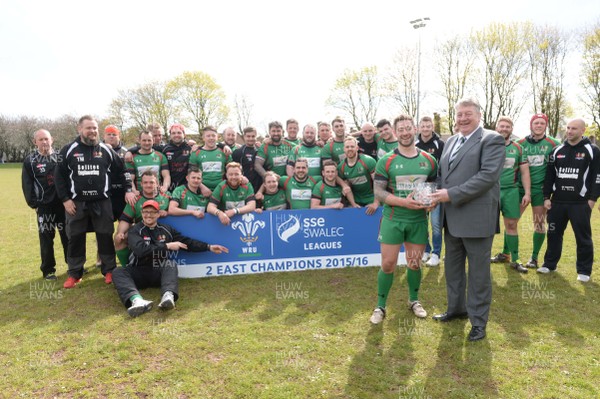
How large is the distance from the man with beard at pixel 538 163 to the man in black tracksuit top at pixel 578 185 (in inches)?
13.8

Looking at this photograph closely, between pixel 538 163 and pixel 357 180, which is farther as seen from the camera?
pixel 357 180

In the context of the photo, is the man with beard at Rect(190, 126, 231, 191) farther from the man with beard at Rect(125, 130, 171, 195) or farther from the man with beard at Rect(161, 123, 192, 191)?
the man with beard at Rect(125, 130, 171, 195)

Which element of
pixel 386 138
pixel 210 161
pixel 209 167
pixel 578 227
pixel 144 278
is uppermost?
pixel 386 138

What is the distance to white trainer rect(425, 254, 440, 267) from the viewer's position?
6.25 meters

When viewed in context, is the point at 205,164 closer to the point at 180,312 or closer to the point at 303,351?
the point at 180,312

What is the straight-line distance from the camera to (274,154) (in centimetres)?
720

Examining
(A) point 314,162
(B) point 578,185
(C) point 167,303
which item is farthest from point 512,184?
(C) point 167,303

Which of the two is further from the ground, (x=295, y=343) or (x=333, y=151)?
(x=333, y=151)

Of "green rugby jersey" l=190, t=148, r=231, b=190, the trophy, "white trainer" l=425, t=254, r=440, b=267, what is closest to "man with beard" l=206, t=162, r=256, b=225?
"green rugby jersey" l=190, t=148, r=231, b=190

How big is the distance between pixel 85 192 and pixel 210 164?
195 centimetres

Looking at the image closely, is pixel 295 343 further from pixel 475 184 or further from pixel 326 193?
pixel 326 193

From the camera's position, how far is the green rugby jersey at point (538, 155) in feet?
19.9

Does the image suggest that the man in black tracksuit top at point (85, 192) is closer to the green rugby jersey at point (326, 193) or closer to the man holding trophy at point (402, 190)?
the green rugby jersey at point (326, 193)

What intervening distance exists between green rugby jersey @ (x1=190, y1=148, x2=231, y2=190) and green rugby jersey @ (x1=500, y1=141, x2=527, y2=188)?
4.58 meters
